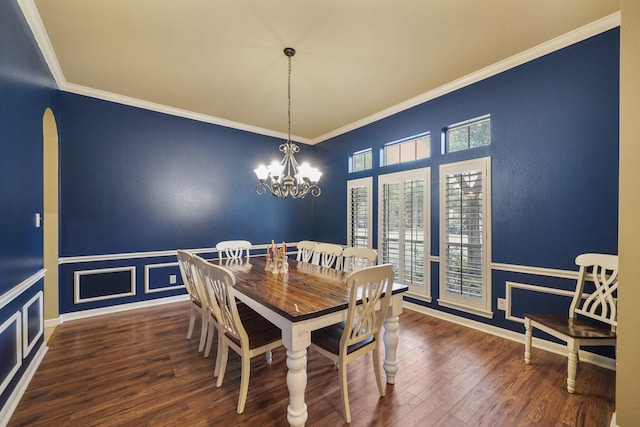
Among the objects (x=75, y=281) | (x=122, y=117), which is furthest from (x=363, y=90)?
(x=75, y=281)

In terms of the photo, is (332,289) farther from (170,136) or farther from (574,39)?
(170,136)

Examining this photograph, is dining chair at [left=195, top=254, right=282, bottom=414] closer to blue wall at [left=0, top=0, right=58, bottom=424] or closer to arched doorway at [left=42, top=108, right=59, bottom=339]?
blue wall at [left=0, top=0, right=58, bottom=424]

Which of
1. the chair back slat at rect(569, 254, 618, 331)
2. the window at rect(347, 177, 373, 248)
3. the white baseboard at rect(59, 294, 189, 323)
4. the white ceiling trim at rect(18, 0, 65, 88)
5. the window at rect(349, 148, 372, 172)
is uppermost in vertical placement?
the white ceiling trim at rect(18, 0, 65, 88)

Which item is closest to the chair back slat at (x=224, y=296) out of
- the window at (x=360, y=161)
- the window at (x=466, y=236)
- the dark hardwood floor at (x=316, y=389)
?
the dark hardwood floor at (x=316, y=389)

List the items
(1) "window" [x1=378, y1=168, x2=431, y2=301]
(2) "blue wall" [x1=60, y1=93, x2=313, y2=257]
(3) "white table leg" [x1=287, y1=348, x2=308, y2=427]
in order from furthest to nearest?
(1) "window" [x1=378, y1=168, x2=431, y2=301]
(2) "blue wall" [x1=60, y1=93, x2=313, y2=257]
(3) "white table leg" [x1=287, y1=348, x2=308, y2=427]

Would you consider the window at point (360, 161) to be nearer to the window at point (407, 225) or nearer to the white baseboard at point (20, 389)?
the window at point (407, 225)

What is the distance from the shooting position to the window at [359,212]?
445 centimetres

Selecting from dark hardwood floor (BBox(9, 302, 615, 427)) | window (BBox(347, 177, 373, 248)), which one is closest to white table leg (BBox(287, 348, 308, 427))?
dark hardwood floor (BBox(9, 302, 615, 427))

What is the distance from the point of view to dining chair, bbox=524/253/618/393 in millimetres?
2043

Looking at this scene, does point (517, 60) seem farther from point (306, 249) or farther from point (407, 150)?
point (306, 249)

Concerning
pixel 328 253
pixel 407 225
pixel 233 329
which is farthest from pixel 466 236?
pixel 233 329

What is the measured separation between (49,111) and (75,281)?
1997 millimetres

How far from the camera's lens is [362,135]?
4625 millimetres

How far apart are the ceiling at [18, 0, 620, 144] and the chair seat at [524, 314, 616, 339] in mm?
2445
